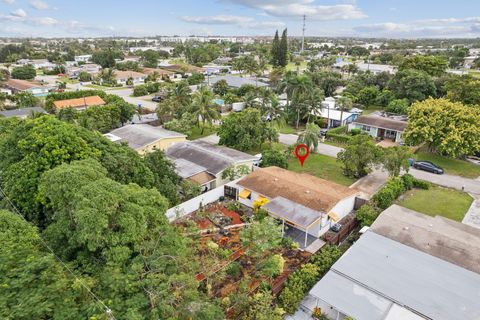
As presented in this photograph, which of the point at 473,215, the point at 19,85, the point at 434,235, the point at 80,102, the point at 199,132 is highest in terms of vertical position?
the point at 19,85

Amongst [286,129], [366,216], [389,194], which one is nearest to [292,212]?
[366,216]

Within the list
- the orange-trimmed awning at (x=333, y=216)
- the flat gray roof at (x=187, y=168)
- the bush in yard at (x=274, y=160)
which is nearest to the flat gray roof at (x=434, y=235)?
the orange-trimmed awning at (x=333, y=216)

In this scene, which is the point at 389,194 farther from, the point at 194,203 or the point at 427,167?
the point at 194,203

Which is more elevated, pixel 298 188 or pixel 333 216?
pixel 298 188

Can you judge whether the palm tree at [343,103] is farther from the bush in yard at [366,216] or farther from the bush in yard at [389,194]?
the bush in yard at [366,216]

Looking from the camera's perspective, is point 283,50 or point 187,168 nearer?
point 187,168

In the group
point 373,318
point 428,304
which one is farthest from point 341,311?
point 428,304

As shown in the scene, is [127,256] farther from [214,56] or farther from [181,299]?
A: [214,56]

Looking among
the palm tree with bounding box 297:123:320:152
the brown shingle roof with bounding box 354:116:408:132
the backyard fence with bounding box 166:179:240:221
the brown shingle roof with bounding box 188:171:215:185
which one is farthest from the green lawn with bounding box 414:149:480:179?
the brown shingle roof with bounding box 188:171:215:185
